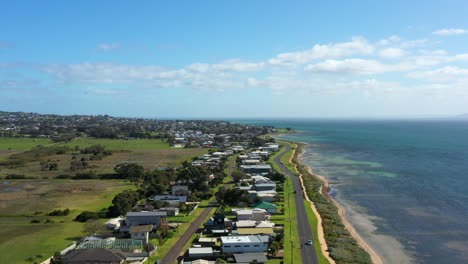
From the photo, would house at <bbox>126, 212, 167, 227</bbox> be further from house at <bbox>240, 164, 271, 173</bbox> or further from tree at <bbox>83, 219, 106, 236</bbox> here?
house at <bbox>240, 164, 271, 173</bbox>

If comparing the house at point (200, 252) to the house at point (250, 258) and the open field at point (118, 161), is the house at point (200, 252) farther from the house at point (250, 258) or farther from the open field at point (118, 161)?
the open field at point (118, 161)

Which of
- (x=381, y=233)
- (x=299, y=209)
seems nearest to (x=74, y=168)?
(x=299, y=209)

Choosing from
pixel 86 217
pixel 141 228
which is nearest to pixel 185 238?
pixel 141 228

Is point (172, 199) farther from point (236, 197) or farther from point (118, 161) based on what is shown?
point (118, 161)

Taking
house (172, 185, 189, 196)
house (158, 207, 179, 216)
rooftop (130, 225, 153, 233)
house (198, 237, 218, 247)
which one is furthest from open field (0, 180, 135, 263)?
house (198, 237, 218, 247)

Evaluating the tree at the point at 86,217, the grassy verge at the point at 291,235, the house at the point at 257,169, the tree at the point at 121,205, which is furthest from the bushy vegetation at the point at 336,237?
the tree at the point at 86,217
